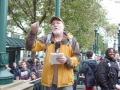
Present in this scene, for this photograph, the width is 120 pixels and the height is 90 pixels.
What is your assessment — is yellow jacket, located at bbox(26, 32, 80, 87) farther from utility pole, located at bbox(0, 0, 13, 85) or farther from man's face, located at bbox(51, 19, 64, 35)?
utility pole, located at bbox(0, 0, 13, 85)

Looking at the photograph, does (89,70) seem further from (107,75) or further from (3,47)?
(3,47)

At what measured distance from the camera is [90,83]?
23.8ft

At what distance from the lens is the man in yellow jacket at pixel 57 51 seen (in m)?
3.03

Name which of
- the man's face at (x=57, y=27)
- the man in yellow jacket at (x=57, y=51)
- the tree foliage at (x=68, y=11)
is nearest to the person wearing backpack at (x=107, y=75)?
the man in yellow jacket at (x=57, y=51)

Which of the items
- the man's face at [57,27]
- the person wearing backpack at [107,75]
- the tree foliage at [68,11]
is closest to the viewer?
the man's face at [57,27]

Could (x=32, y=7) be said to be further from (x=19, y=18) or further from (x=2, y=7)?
(x=2, y=7)

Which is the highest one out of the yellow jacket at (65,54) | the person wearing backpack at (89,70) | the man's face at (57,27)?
the man's face at (57,27)

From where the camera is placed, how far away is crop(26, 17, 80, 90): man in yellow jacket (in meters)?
3.03

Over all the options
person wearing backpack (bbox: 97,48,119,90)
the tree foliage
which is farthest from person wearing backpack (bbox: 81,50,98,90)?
the tree foliage

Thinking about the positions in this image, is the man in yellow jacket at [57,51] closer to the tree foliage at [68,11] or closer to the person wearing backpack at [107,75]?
the person wearing backpack at [107,75]

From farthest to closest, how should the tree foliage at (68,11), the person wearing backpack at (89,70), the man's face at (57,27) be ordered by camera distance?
the tree foliage at (68,11) → the person wearing backpack at (89,70) → the man's face at (57,27)

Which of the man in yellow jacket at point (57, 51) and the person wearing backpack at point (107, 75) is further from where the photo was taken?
the person wearing backpack at point (107, 75)

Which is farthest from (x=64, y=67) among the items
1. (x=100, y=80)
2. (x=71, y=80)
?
(x=100, y=80)

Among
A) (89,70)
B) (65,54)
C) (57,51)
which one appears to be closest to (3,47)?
(57,51)
